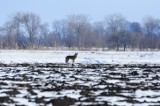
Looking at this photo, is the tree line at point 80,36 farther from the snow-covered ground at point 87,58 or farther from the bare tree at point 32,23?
the snow-covered ground at point 87,58

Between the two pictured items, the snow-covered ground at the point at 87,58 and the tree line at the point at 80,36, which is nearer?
the snow-covered ground at the point at 87,58

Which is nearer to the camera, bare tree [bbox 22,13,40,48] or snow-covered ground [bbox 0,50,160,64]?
snow-covered ground [bbox 0,50,160,64]

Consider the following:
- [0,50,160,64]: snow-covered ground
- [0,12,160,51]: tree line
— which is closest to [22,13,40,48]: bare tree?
[0,12,160,51]: tree line

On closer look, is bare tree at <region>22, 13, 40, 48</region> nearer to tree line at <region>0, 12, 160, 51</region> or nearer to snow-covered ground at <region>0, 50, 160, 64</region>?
tree line at <region>0, 12, 160, 51</region>

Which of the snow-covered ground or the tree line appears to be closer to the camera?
the snow-covered ground

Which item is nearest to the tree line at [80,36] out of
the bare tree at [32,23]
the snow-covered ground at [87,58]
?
the bare tree at [32,23]

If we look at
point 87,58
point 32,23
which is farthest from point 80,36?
point 87,58

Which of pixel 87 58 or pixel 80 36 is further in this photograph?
pixel 80 36

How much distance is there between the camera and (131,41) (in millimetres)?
110125

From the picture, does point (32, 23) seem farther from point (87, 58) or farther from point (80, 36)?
point (87, 58)

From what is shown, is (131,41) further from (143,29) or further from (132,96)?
(132,96)

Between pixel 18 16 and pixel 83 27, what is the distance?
20689 mm

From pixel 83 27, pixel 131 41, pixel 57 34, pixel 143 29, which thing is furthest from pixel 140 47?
pixel 57 34

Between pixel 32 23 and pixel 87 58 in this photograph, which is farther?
pixel 32 23
